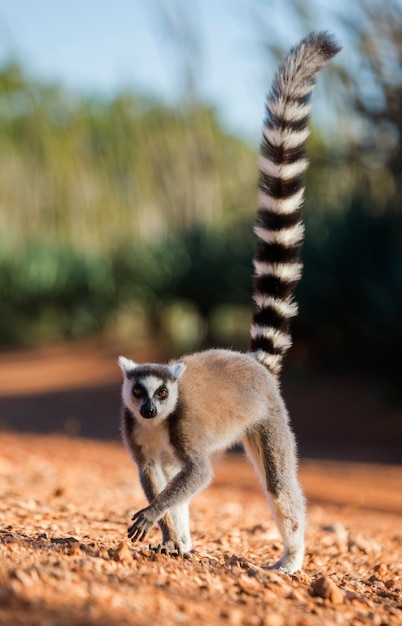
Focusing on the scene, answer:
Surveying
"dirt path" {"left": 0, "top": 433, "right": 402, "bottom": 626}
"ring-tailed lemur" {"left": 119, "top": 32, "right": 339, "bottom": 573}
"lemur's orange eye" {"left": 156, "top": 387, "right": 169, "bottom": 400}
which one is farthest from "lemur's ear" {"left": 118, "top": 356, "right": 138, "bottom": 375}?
"dirt path" {"left": 0, "top": 433, "right": 402, "bottom": 626}

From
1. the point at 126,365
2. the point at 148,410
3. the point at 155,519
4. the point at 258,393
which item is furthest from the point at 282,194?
the point at 155,519

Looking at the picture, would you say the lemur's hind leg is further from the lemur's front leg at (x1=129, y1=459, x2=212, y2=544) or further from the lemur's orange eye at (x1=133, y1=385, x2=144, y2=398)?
the lemur's orange eye at (x1=133, y1=385, x2=144, y2=398)

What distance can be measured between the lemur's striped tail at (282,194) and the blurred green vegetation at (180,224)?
23.6 ft

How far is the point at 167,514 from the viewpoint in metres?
3.98

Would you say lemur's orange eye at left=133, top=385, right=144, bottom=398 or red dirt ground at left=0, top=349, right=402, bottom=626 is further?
lemur's orange eye at left=133, top=385, right=144, bottom=398

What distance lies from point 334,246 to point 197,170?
10.0m

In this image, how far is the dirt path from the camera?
108 inches

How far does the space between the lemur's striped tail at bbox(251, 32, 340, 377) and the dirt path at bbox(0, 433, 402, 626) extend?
3.78 feet

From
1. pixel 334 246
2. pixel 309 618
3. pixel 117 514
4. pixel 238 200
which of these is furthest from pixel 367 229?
pixel 309 618

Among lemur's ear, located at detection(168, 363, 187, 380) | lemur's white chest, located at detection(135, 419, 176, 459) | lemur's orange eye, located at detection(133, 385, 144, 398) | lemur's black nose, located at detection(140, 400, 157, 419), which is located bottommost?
lemur's white chest, located at detection(135, 419, 176, 459)

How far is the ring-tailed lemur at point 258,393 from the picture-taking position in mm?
3959

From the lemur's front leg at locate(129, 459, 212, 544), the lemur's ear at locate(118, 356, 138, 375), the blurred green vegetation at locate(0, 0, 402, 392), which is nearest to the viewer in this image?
the lemur's front leg at locate(129, 459, 212, 544)

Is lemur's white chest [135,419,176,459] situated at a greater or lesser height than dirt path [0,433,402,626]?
greater

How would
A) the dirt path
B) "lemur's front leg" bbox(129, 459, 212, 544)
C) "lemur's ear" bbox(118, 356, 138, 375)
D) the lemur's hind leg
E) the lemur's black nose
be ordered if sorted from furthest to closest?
1. "lemur's ear" bbox(118, 356, 138, 375)
2. the lemur's hind leg
3. the lemur's black nose
4. "lemur's front leg" bbox(129, 459, 212, 544)
5. the dirt path
